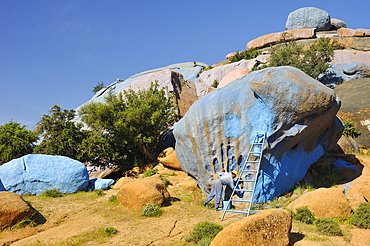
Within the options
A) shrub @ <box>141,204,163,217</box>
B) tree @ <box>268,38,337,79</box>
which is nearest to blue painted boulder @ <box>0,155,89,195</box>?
shrub @ <box>141,204,163,217</box>

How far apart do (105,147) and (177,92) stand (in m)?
11.2

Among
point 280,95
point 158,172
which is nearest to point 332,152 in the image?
point 280,95

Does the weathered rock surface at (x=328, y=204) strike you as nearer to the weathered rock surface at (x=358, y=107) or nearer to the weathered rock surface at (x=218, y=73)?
the weathered rock surface at (x=358, y=107)

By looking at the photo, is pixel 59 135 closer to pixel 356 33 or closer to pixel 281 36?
pixel 281 36

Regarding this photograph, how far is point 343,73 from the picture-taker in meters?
32.4

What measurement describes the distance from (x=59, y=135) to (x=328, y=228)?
17.6 metres

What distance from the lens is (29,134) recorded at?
22594 millimetres

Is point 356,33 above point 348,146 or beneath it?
above

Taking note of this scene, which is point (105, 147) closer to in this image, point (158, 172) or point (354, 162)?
Answer: point (158, 172)

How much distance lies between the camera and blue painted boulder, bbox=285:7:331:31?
57375 mm

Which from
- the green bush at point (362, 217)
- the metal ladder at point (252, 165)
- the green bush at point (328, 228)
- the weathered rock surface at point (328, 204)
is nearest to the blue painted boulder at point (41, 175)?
the metal ladder at point (252, 165)

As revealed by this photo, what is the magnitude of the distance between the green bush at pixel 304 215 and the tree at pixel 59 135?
581 inches

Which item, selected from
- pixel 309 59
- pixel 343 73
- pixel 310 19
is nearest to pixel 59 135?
pixel 309 59

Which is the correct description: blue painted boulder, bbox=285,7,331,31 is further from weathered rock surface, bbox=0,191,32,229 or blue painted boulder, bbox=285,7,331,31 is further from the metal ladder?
weathered rock surface, bbox=0,191,32,229
